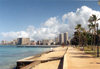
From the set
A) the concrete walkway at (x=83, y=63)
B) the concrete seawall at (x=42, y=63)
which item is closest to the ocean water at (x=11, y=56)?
the concrete seawall at (x=42, y=63)

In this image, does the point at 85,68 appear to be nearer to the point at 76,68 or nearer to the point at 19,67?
the point at 76,68

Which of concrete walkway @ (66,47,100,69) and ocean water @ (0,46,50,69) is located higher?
concrete walkway @ (66,47,100,69)

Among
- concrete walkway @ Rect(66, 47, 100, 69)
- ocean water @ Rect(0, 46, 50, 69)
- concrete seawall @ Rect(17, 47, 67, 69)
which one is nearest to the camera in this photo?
concrete walkway @ Rect(66, 47, 100, 69)

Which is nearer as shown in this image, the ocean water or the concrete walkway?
the concrete walkway

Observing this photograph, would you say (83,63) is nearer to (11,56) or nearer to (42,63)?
(42,63)

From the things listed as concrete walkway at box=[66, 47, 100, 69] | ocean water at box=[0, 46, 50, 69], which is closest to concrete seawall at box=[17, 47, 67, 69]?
concrete walkway at box=[66, 47, 100, 69]

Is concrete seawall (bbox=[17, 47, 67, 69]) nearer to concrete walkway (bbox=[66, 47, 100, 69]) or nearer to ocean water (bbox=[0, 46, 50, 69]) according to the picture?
concrete walkway (bbox=[66, 47, 100, 69])

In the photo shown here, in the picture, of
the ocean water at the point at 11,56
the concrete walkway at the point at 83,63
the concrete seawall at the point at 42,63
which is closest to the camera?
the concrete walkway at the point at 83,63

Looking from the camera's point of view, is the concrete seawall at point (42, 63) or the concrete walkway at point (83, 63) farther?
the concrete seawall at point (42, 63)

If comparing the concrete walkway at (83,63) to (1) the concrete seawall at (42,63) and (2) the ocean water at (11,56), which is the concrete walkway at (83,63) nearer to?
(1) the concrete seawall at (42,63)

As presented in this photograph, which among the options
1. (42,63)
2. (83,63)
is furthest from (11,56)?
(83,63)

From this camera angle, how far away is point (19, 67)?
22000 millimetres

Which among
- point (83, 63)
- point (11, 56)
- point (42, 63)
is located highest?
point (83, 63)

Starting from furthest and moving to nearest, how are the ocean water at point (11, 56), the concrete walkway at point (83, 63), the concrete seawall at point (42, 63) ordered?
the ocean water at point (11, 56), the concrete seawall at point (42, 63), the concrete walkway at point (83, 63)
